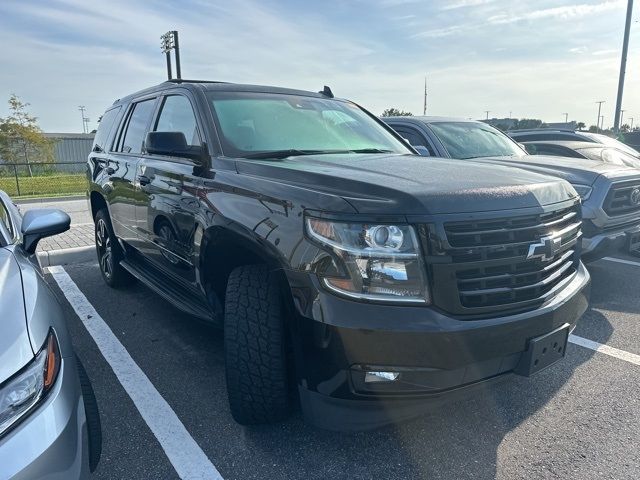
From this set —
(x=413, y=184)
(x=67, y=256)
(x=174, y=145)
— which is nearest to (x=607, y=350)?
(x=413, y=184)

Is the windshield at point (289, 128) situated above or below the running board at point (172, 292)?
above

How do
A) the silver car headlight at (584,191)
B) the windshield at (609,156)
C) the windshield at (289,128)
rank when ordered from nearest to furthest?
the windshield at (289,128) → the silver car headlight at (584,191) → the windshield at (609,156)

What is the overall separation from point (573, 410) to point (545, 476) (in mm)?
710

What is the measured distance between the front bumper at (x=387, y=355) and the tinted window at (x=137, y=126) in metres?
2.73

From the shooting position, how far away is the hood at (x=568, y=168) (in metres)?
5.12

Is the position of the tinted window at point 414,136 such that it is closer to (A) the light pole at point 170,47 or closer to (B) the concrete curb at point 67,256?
(B) the concrete curb at point 67,256

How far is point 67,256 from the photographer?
6.55 metres

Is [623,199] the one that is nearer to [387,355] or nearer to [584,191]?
[584,191]

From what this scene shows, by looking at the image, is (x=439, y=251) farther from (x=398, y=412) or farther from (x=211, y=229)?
(x=211, y=229)

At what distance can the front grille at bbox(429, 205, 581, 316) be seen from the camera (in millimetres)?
2086

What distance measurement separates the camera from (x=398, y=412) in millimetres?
2172

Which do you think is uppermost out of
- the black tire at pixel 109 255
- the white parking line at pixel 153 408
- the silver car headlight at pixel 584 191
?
the silver car headlight at pixel 584 191

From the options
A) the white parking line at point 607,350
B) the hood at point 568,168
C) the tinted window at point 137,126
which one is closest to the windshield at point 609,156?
the hood at point 568,168

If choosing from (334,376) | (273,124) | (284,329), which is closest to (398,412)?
(334,376)
